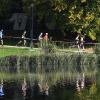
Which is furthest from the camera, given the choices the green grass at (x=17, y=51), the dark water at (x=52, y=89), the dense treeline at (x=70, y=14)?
the dense treeline at (x=70, y=14)

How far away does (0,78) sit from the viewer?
155 feet

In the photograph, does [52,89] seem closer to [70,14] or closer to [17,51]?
[17,51]

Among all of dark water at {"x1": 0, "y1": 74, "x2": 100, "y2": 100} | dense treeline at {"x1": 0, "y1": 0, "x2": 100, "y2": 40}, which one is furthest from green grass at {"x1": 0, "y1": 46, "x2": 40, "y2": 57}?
dark water at {"x1": 0, "y1": 74, "x2": 100, "y2": 100}

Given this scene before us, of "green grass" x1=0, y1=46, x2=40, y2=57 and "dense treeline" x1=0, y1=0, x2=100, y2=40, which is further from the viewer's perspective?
"dense treeline" x1=0, y1=0, x2=100, y2=40

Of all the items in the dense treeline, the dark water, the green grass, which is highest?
the dense treeline

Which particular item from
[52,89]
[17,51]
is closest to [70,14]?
[17,51]

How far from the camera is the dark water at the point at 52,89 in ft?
120

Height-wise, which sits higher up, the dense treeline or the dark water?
the dense treeline

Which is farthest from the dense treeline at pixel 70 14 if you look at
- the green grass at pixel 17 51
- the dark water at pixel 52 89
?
the dark water at pixel 52 89

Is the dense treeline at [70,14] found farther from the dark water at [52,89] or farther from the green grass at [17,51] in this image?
the dark water at [52,89]

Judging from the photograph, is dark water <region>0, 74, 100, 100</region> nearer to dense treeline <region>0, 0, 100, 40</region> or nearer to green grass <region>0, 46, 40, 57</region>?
green grass <region>0, 46, 40, 57</region>

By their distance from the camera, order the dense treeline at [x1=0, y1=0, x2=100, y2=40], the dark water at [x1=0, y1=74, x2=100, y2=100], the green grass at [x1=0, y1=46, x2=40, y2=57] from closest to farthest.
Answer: the dark water at [x1=0, y1=74, x2=100, y2=100] < the green grass at [x1=0, y1=46, x2=40, y2=57] < the dense treeline at [x1=0, y1=0, x2=100, y2=40]

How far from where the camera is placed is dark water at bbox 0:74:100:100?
36719 millimetres

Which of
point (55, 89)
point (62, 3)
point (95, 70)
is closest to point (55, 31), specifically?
point (62, 3)
